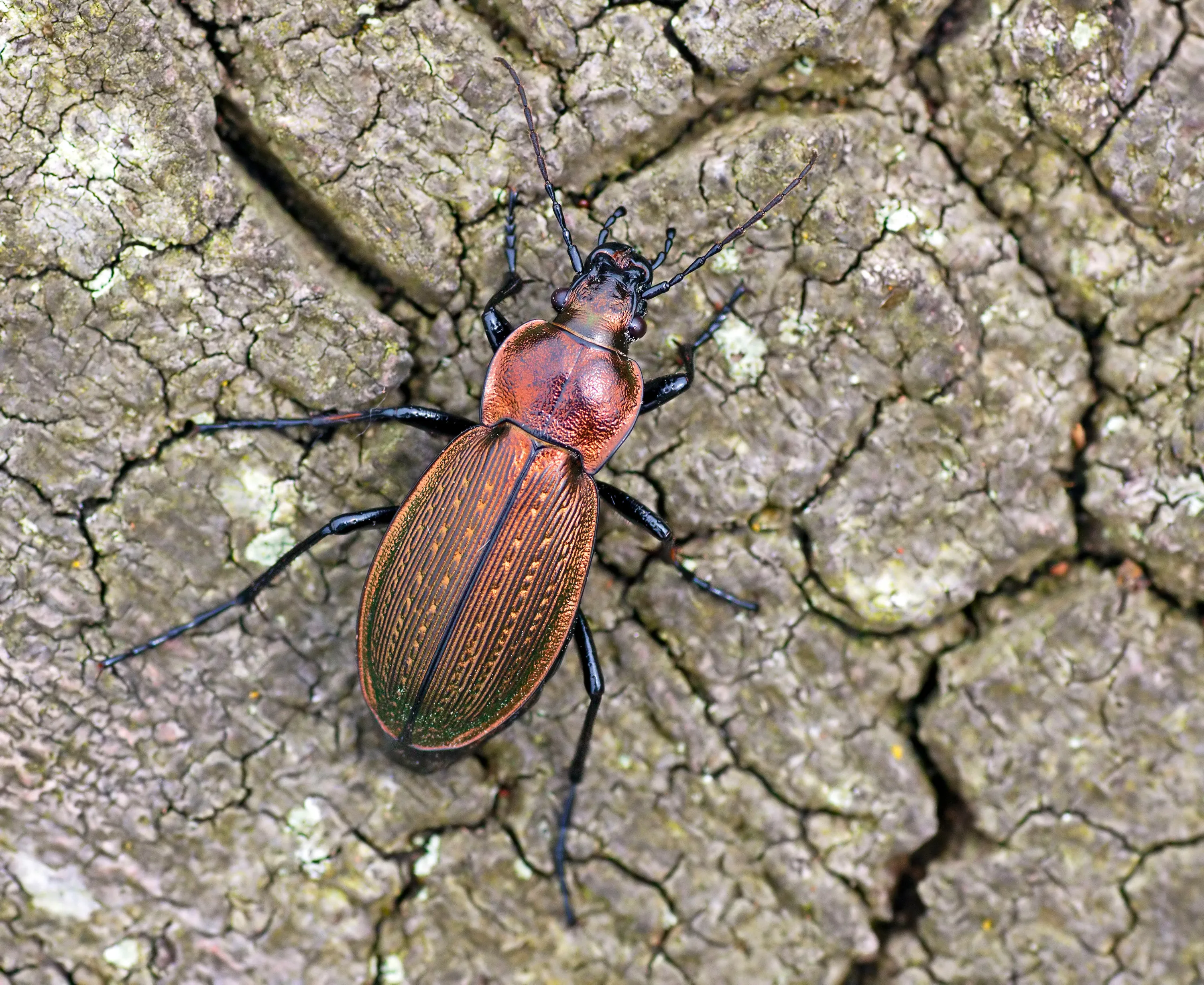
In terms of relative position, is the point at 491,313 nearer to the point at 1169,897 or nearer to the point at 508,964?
the point at 508,964

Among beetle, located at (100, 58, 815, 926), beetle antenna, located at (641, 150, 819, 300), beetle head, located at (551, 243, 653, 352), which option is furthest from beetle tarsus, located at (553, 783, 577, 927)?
beetle antenna, located at (641, 150, 819, 300)

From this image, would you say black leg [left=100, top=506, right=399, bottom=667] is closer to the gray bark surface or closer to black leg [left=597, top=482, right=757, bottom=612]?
the gray bark surface

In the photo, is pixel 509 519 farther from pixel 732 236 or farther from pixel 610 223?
pixel 732 236

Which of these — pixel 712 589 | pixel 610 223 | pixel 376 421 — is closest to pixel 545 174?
pixel 610 223

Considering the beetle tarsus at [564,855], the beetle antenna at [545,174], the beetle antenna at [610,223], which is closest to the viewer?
the beetle antenna at [545,174]

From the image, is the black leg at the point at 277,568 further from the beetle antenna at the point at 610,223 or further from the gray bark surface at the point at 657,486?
the beetle antenna at the point at 610,223

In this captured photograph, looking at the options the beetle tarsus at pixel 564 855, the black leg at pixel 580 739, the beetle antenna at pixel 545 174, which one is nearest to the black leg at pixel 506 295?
the beetle antenna at pixel 545 174

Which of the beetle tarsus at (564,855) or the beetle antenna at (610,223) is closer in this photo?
the beetle antenna at (610,223)

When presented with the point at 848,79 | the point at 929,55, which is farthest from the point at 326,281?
the point at 929,55
